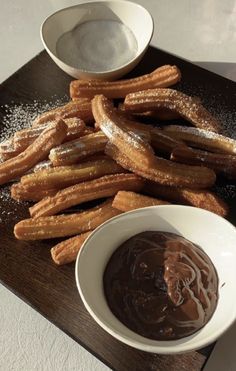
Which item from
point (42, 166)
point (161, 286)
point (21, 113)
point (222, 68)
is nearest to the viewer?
point (161, 286)

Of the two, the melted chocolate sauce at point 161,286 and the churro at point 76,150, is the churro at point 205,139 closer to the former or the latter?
the churro at point 76,150

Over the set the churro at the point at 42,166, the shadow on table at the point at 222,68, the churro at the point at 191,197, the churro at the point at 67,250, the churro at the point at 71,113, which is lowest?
the shadow on table at the point at 222,68

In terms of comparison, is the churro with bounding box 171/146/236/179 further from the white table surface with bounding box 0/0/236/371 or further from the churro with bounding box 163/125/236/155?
the white table surface with bounding box 0/0/236/371

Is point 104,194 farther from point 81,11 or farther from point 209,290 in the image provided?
point 81,11

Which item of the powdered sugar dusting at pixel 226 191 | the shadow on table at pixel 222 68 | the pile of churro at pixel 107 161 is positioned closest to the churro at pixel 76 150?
the pile of churro at pixel 107 161

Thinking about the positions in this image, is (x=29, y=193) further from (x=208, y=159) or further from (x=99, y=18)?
(x=99, y=18)

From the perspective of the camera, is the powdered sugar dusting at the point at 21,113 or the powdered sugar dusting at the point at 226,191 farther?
the powdered sugar dusting at the point at 21,113

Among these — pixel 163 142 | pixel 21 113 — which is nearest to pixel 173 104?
pixel 163 142

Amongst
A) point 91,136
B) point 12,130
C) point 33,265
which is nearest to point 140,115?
point 91,136
